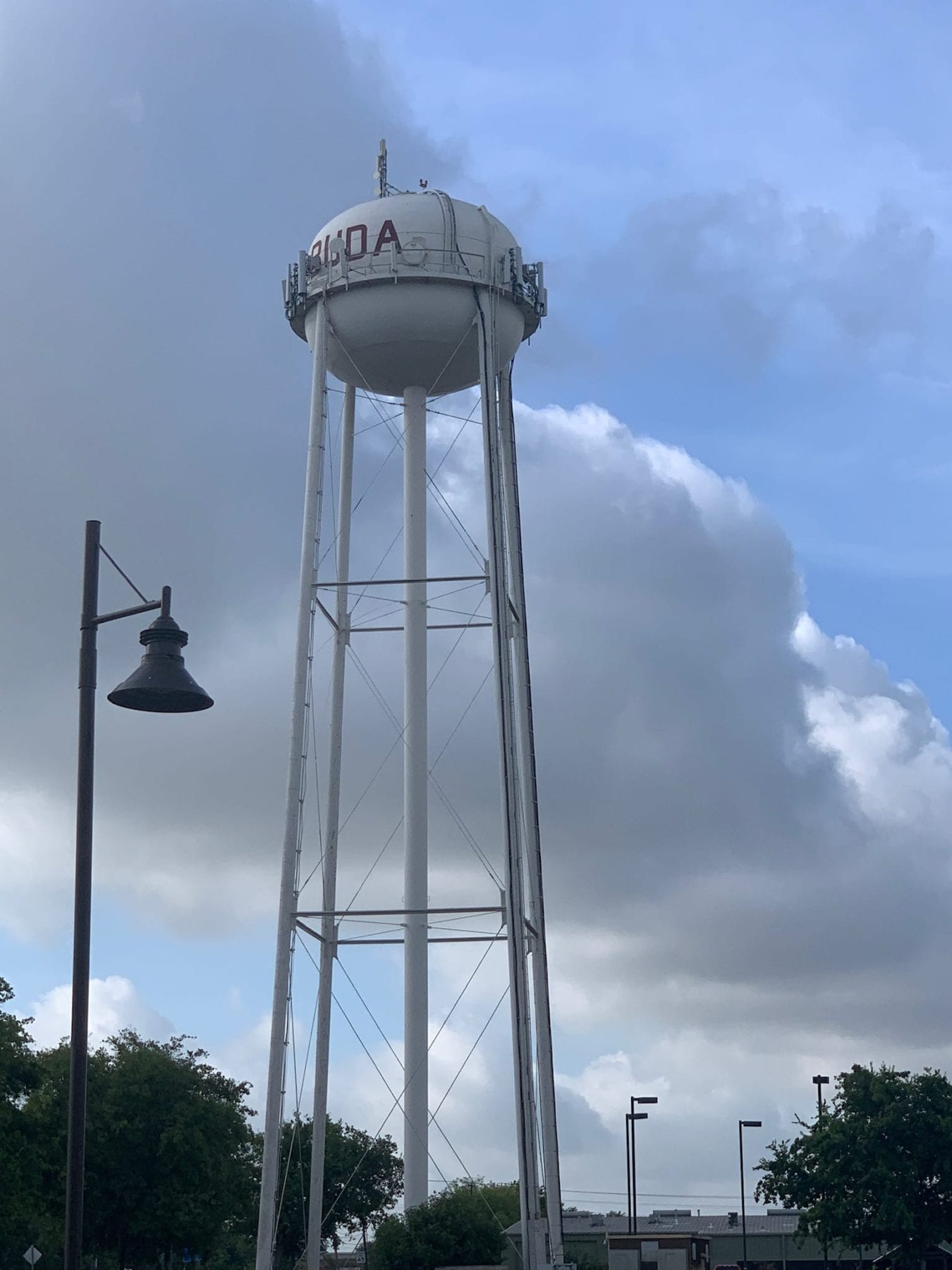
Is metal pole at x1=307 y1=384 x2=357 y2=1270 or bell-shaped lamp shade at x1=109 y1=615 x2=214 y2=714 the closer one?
bell-shaped lamp shade at x1=109 y1=615 x2=214 y2=714

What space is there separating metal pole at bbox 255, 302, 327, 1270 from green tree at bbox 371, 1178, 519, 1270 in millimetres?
3360

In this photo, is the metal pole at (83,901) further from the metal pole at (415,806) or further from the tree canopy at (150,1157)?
the tree canopy at (150,1157)

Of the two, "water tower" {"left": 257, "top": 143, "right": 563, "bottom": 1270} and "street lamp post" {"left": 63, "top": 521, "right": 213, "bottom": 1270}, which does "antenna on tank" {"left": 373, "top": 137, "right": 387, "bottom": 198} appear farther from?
"street lamp post" {"left": 63, "top": 521, "right": 213, "bottom": 1270}

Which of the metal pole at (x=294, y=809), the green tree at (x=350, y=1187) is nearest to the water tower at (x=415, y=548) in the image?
the metal pole at (x=294, y=809)

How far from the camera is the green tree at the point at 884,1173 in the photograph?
2047 inches

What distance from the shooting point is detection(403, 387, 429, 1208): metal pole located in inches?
1233

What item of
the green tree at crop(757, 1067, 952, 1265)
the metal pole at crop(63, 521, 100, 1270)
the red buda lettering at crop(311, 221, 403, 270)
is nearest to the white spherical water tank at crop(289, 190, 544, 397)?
the red buda lettering at crop(311, 221, 403, 270)

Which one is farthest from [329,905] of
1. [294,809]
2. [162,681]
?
[162,681]

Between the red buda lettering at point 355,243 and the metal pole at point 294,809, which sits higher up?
the red buda lettering at point 355,243

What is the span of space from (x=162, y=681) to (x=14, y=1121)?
2737 cm

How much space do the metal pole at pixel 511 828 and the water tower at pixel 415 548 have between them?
0.04 metres

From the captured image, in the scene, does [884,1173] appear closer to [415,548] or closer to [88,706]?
[415,548]

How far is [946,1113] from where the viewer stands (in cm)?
5306

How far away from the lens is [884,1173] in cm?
5150
